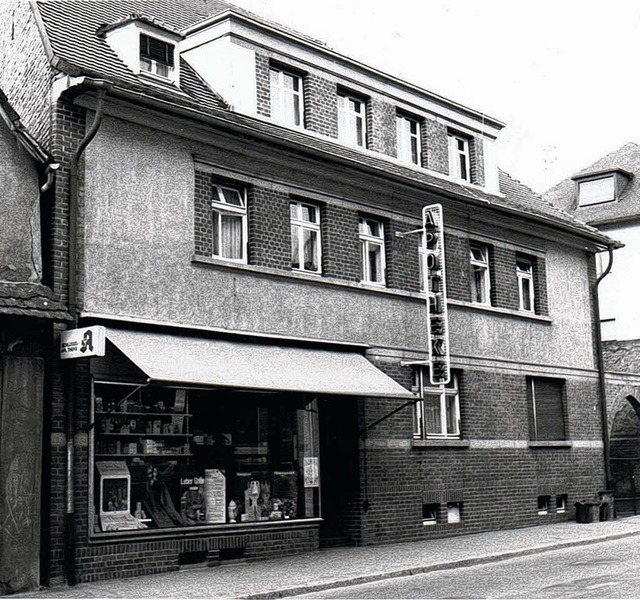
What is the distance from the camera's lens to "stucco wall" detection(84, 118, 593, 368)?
1479 cm

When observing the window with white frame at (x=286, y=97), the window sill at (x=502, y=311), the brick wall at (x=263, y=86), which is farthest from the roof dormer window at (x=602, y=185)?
the brick wall at (x=263, y=86)

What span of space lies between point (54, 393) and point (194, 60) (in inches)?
317

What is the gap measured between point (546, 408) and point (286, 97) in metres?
9.24

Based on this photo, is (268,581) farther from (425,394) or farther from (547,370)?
(547,370)

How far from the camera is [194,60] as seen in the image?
19344 millimetres

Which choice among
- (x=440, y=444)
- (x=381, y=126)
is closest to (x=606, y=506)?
(x=440, y=444)

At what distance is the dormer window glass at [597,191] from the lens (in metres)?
39.2

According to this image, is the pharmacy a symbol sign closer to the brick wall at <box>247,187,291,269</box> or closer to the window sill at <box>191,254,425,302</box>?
the window sill at <box>191,254,425,302</box>

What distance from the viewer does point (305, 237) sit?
18.3m

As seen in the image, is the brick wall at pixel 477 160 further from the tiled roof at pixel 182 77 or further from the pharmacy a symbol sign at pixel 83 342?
the pharmacy a symbol sign at pixel 83 342

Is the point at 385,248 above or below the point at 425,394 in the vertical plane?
above

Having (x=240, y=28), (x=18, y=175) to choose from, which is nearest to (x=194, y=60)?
(x=240, y=28)

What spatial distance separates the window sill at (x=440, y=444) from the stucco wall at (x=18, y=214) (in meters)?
8.37

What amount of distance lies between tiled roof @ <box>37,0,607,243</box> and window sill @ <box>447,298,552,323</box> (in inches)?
84.1
